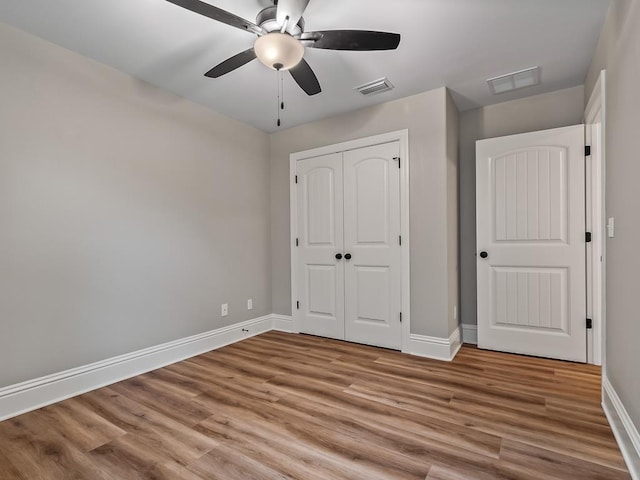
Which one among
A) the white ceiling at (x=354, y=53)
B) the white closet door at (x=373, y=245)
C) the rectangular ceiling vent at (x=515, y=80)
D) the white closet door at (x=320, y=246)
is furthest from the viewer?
the white closet door at (x=320, y=246)

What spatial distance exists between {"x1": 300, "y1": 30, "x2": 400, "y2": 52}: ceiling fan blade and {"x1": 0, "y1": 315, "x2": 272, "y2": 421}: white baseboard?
2664mm

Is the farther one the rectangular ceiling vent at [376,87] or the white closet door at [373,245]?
the white closet door at [373,245]

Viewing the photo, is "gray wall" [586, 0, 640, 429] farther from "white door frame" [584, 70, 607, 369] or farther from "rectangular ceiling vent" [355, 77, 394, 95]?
"rectangular ceiling vent" [355, 77, 394, 95]

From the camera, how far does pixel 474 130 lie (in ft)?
11.3

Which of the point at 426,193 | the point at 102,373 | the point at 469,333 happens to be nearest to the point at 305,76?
the point at 426,193

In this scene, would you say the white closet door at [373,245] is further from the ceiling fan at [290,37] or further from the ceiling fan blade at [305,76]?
the ceiling fan at [290,37]

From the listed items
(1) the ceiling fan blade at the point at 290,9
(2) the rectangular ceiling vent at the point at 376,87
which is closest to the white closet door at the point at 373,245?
(2) the rectangular ceiling vent at the point at 376,87

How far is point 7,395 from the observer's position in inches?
80.4

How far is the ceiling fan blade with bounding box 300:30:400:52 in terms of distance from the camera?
5.68ft

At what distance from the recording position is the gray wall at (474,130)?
310 centimetres

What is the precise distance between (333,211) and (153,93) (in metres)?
2.03

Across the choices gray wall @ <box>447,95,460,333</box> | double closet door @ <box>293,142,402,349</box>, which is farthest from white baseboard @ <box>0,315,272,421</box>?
gray wall @ <box>447,95,460,333</box>

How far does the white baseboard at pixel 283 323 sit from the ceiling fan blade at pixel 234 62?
9.04ft

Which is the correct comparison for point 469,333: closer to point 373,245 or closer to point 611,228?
point 373,245
